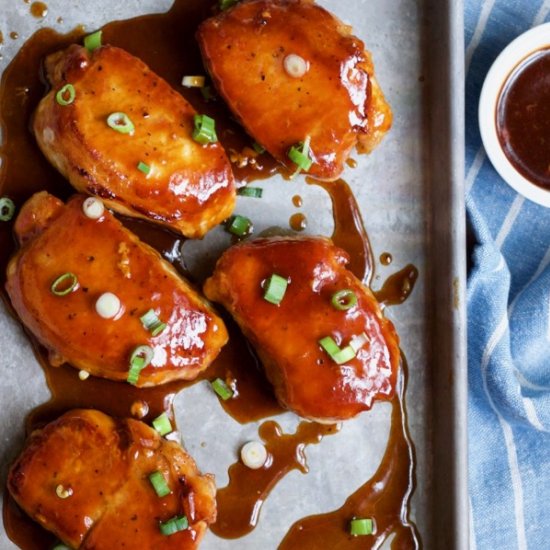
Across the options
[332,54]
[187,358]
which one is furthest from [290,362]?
[332,54]

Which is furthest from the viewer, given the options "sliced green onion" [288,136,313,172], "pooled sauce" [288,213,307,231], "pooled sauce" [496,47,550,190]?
"pooled sauce" [496,47,550,190]

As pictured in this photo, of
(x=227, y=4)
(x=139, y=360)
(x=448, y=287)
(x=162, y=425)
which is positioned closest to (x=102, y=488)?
(x=162, y=425)

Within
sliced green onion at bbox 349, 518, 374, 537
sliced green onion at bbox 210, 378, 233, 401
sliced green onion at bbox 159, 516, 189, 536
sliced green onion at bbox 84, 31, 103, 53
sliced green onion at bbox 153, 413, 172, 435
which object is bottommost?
sliced green onion at bbox 349, 518, 374, 537

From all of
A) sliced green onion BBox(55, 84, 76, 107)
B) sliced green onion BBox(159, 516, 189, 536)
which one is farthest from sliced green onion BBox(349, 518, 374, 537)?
sliced green onion BBox(55, 84, 76, 107)

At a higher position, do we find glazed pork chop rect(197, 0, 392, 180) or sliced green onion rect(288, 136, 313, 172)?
glazed pork chop rect(197, 0, 392, 180)

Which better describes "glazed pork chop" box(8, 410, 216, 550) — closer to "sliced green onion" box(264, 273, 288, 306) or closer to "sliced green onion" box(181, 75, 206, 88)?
"sliced green onion" box(264, 273, 288, 306)

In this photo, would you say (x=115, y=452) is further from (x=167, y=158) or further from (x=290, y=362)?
(x=167, y=158)

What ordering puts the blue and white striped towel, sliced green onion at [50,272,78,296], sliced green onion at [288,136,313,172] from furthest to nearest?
the blue and white striped towel, sliced green onion at [288,136,313,172], sliced green onion at [50,272,78,296]

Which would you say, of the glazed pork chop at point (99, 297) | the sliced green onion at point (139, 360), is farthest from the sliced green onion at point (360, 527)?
the sliced green onion at point (139, 360)
